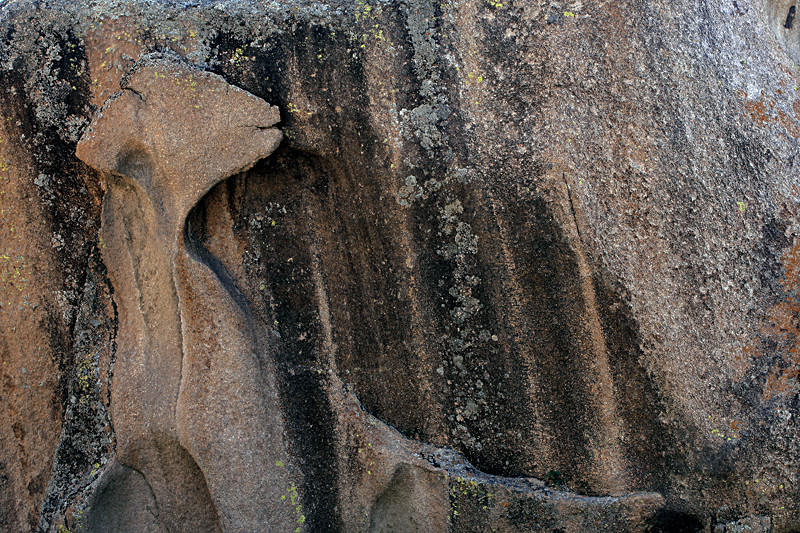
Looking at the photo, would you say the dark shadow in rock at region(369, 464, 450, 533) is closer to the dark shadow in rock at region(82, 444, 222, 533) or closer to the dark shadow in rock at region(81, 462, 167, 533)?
the dark shadow in rock at region(82, 444, 222, 533)

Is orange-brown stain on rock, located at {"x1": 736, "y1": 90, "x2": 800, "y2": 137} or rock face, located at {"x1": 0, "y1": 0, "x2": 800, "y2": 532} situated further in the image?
orange-brown stain on rock, located at {"x1": 736, "y1": 90, "x2": 800, "y2": 137}

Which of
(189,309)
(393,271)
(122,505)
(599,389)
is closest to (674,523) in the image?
(599,389)

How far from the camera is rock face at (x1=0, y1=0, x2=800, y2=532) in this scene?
208 centimetres

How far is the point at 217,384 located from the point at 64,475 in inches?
26.5

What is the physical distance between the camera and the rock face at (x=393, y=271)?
2.08 metres

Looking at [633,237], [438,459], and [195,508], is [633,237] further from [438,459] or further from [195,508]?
[195,508]

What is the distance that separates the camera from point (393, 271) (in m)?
2.23

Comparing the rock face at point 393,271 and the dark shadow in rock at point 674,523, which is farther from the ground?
the rock face at point 393,271

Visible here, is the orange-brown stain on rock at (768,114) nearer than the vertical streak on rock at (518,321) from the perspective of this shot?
No

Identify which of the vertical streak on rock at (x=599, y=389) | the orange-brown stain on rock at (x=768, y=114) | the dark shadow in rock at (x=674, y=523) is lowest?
the dark shadow in rock at (x=674, y=523)

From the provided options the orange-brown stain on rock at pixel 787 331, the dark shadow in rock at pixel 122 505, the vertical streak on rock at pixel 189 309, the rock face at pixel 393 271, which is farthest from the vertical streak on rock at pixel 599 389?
the dark shadow in rock at pixel 122 505

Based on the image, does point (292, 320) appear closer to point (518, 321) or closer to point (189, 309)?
point (189, 309)

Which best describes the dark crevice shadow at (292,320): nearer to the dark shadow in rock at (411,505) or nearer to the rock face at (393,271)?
the rock face at (393,271)

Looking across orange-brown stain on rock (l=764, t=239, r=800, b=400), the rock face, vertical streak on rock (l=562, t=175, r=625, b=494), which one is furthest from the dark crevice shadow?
orange-brown stain on rock (l=764, t=239, r=800, b=400)
